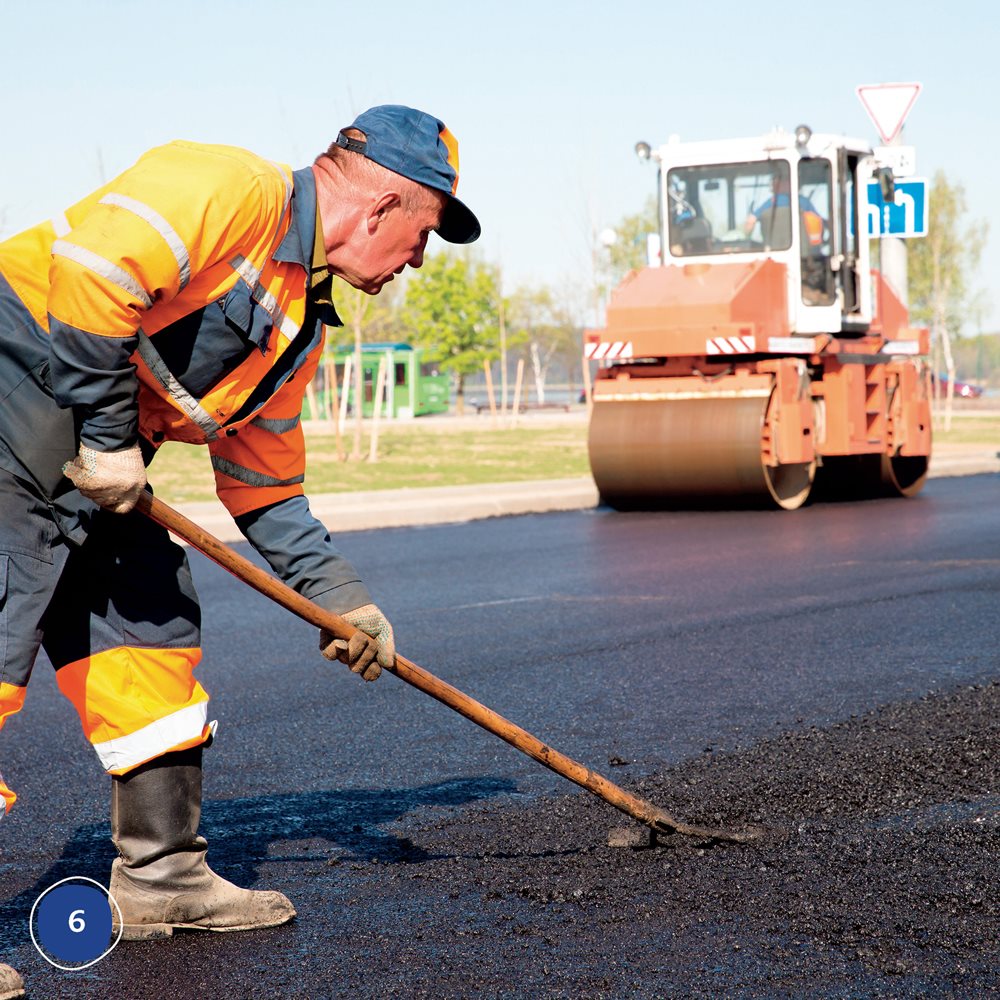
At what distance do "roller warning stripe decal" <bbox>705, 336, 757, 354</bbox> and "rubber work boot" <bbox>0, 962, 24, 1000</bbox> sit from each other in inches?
438

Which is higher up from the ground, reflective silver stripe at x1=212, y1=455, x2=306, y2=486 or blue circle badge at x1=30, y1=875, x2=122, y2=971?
reflective silver stripe at x1=212, y1=455, x2=306, y2=486

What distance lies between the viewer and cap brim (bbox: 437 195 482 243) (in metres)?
3.16

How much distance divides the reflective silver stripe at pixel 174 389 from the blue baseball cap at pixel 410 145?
1.89 feet

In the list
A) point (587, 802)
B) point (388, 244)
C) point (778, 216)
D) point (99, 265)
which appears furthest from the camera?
point (778, 216)

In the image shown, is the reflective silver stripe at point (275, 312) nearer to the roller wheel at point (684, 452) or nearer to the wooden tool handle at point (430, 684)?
the wooden tool handle at point (430, 684)

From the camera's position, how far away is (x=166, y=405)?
121 inches

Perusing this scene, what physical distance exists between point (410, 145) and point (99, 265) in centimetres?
70

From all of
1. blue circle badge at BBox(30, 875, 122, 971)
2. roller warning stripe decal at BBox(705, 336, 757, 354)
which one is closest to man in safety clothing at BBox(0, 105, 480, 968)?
blue circle badge at BBox(30, 875, 122, 971)

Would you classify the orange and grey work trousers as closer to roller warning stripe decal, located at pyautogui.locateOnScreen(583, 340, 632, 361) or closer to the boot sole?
the boot sole

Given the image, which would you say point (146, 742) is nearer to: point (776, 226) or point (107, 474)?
point (107, 474)

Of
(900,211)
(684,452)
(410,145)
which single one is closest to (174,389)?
(410,145)

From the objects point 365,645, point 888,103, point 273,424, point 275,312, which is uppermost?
point 888,103

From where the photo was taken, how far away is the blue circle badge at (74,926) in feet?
9.91

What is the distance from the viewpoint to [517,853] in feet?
12.4
